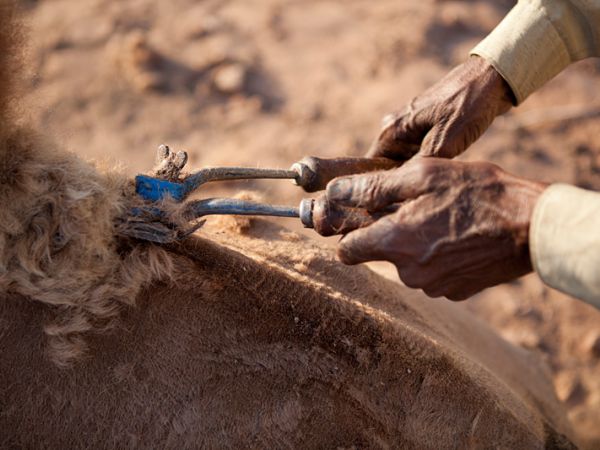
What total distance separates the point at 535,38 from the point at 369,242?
1083 millimetres

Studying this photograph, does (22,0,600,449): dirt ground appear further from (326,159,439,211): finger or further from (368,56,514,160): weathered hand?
(326,159,439,211): finger

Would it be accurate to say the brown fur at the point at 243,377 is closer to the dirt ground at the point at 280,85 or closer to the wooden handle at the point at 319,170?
the wooden handle at the point at 319,170

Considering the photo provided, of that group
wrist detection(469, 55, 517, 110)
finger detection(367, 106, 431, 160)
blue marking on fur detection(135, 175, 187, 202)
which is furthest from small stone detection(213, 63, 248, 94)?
→ blue marking on fur detection(135, 175, 187, 202)

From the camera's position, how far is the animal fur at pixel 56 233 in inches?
55.7

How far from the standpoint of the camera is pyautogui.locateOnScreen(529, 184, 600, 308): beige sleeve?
4.53 ft

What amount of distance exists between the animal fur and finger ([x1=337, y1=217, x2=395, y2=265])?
0.46 m

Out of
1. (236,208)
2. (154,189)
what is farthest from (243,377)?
(154,189)

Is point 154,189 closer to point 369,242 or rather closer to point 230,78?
point 369,242

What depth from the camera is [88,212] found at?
1.43 meters

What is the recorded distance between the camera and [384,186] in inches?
59.1

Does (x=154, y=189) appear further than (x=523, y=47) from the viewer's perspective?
No

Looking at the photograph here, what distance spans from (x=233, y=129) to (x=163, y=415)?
3.23 meters

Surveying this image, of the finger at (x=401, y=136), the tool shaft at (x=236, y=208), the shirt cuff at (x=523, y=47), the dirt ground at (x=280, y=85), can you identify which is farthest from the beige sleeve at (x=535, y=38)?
the dirt ground at (x=280, y=85)

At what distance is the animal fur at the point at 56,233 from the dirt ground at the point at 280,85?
8.14 ft
